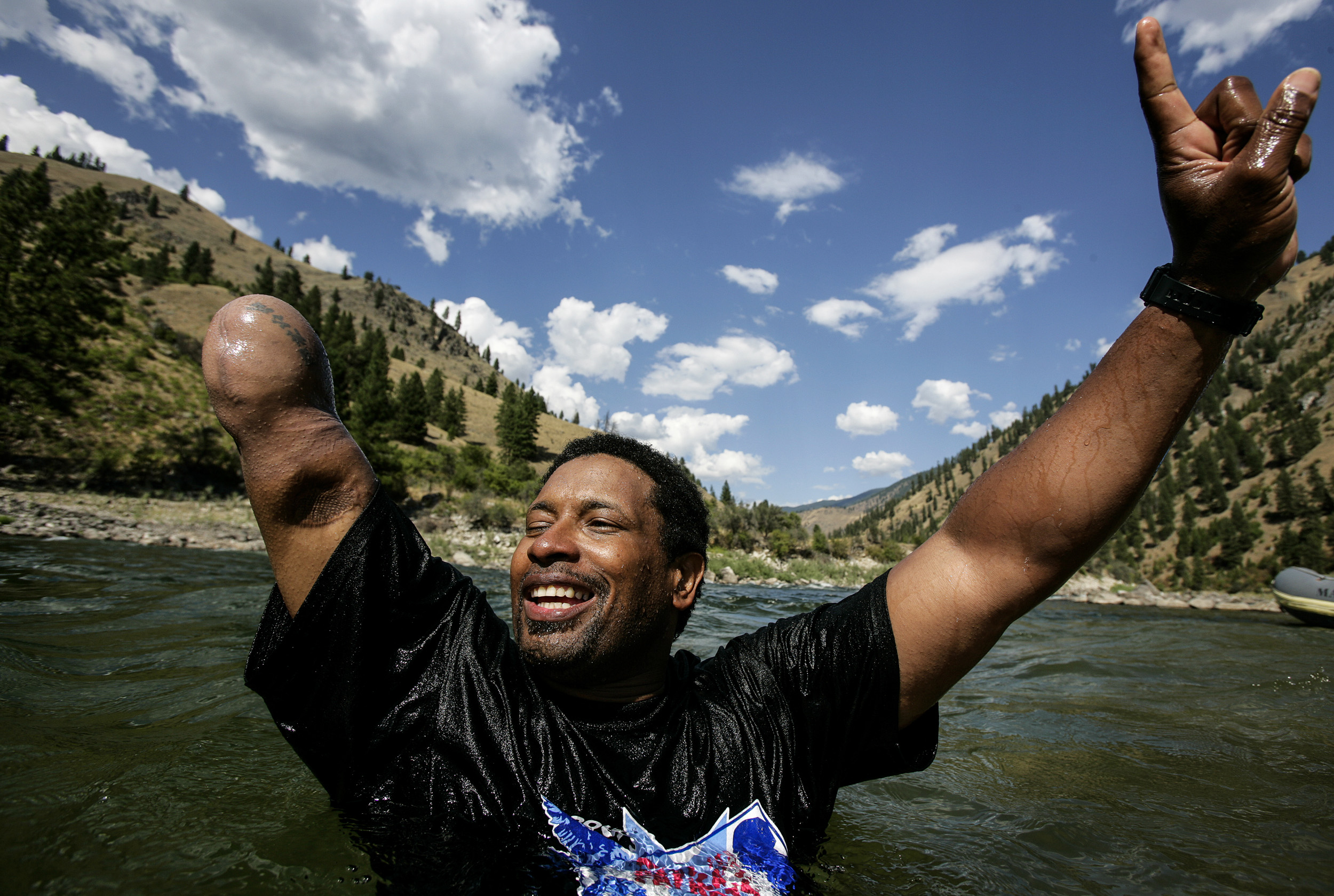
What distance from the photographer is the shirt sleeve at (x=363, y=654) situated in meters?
1.44

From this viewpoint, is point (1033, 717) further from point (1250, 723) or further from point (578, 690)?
point (578, 690)

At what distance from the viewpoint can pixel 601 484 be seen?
6.56 ft

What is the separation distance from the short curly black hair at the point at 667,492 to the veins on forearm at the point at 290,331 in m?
0.91

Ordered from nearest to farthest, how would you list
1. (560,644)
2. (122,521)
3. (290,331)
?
(290,331) < (560,644) < (122,521)

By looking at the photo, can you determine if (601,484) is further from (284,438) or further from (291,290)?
(291,290)

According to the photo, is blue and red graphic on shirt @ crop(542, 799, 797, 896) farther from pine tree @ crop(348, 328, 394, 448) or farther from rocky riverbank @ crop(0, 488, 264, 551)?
pine tree @ crop(348, 328, 394, 448)

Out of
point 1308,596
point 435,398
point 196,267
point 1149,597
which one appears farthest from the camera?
point 196,267

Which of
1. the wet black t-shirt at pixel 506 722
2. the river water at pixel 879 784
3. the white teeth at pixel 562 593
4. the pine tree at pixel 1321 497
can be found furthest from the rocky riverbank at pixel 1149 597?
the white teeth at pixel 562 593

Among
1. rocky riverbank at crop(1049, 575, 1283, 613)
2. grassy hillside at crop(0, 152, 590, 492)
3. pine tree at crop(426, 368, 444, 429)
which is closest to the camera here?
grassy hillside at crop(0, 152, 590, 492)

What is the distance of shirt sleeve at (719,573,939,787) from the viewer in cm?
174

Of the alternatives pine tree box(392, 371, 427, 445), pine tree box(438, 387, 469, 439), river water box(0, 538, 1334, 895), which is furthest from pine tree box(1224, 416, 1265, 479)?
pine tree box(392, 371, 427, 445)

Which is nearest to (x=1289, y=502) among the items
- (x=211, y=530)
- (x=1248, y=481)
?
(x=1248, y=481)

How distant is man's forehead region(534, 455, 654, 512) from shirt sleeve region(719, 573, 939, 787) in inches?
27.8

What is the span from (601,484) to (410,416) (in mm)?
53463
